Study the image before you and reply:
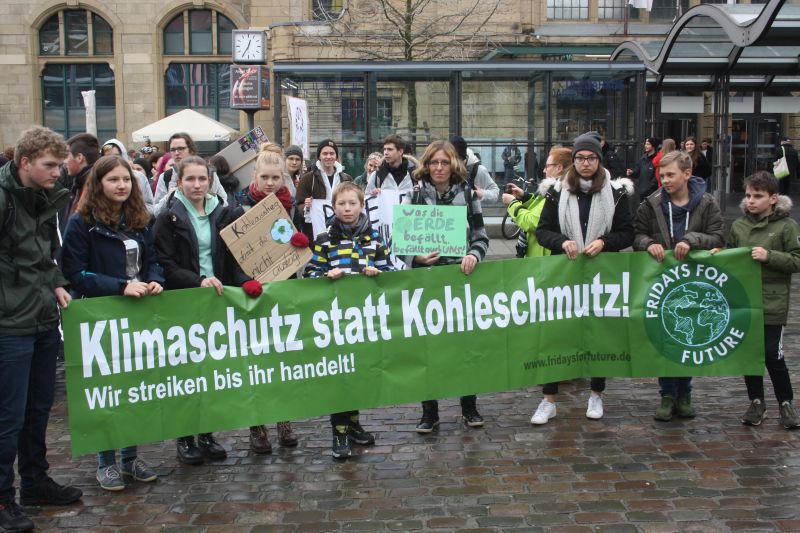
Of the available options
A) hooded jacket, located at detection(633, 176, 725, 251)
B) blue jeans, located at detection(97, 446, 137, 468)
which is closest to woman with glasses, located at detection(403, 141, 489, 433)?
hooded jacket, located at detection(633, 176, 725, 251)

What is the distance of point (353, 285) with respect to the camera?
229 inches

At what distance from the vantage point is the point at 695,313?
20.6 ft

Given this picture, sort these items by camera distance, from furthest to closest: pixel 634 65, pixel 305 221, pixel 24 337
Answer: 1. pixel 634 65
2. pixel 305 221
3. pixel 24 337

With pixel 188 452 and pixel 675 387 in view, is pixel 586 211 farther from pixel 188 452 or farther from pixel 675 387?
pixel 188 452

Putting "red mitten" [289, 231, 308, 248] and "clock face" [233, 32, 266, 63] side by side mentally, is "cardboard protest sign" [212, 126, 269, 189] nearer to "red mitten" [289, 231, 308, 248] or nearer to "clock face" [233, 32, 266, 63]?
"red mitten" [289, 231, 308, 248]

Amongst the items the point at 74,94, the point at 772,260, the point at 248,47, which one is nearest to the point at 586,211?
the point at 772,260

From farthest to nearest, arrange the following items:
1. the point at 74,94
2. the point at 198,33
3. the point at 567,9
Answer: the point at 74,94 → the point at 198,33 → the point at 567,9

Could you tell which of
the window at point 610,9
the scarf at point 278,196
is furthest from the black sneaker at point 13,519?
the window at point 610,9

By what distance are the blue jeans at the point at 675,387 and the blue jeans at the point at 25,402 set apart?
420 centimetres

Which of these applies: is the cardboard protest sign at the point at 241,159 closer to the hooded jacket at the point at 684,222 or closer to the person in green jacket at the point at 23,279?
the person in green jacket at the point at 23,279

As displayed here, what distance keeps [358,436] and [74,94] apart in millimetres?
31993

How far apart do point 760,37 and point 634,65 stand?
11.1ft

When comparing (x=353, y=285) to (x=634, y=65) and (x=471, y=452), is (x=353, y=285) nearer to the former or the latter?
(x=471, y=452)

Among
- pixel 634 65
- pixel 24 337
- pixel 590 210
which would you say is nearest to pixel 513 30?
pixel 634 65
